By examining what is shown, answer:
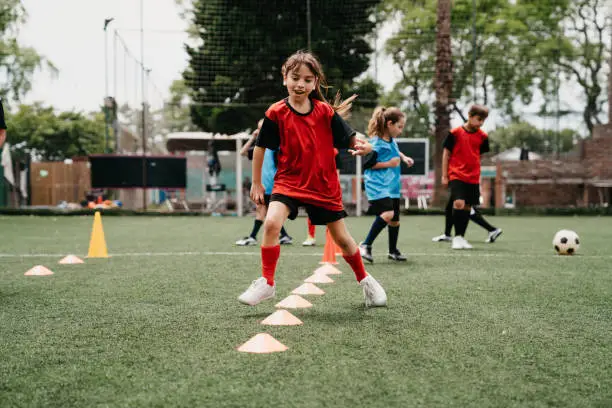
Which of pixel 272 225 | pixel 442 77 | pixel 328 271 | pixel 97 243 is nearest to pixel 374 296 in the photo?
pixel 272 225

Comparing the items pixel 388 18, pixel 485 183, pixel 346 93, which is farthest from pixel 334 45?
pixel 388 18

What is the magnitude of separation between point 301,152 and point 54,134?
44.0 meters

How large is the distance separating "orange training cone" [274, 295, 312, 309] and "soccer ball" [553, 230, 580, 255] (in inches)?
170

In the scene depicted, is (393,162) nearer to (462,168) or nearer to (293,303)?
(462,168)

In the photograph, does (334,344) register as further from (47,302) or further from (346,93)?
(346,93)

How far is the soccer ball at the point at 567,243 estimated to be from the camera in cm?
723

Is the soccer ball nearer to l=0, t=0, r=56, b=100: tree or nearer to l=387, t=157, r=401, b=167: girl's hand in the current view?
l=387, t=157, r=401, b=167: girl's hand

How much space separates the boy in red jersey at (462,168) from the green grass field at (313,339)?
2136 millimetres

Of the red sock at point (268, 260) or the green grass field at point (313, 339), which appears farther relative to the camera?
the red sock at point (268, 260)

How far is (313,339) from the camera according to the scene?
3.06 meters

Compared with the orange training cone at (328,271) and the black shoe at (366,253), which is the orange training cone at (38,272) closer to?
the orange training cone at (328,271)

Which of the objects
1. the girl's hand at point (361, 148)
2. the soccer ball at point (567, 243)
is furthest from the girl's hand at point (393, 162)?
the girl's hand at point (361, 148)

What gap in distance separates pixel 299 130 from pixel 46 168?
2722 centimetres

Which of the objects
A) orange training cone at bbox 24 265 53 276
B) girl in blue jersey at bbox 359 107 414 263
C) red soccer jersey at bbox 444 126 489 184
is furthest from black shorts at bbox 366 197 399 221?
orange training cone at bbox 24 265 53 276
